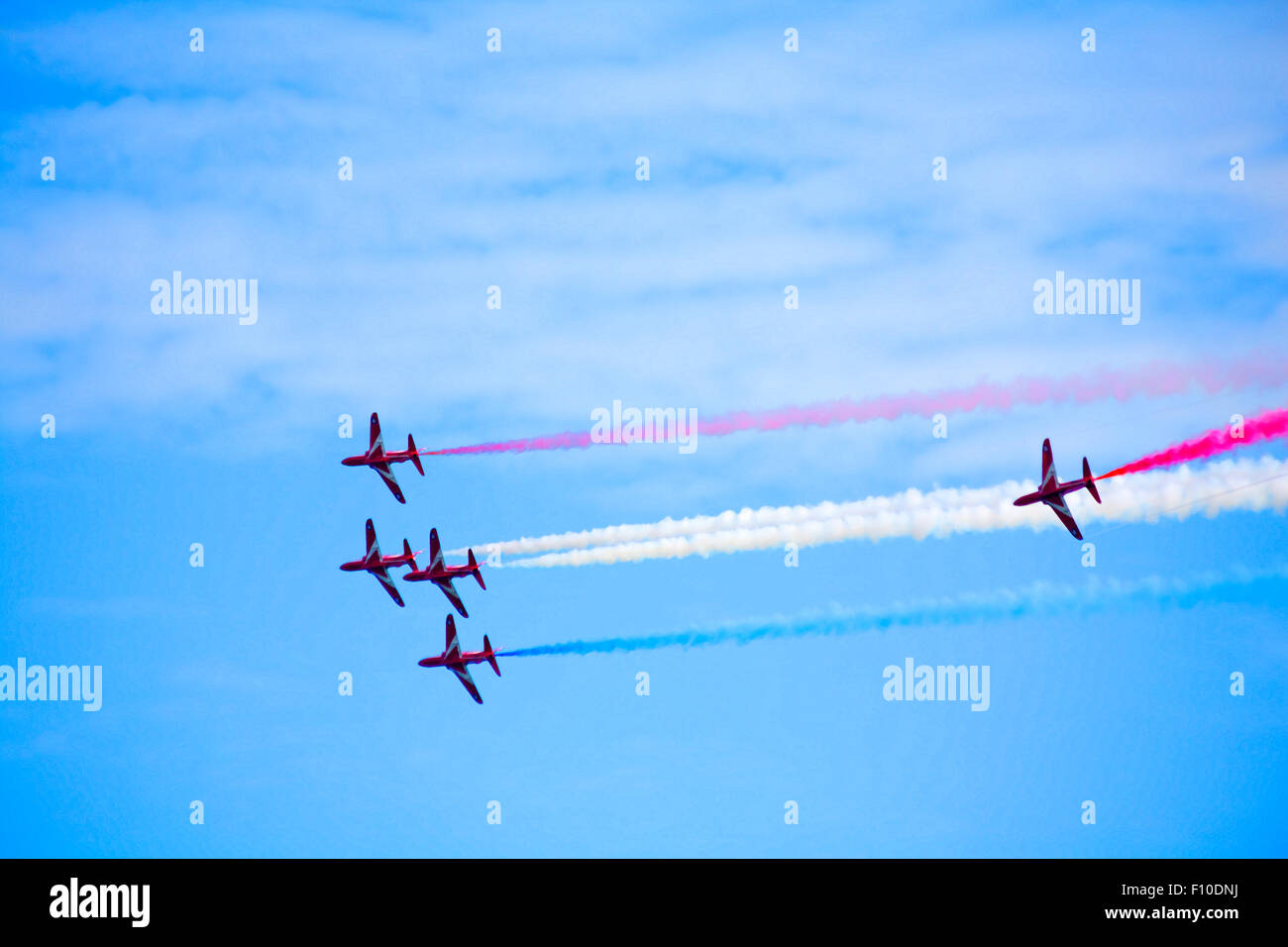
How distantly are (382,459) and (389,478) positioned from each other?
1.96 meters

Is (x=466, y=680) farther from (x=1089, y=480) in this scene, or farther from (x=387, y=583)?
(x=1089, y=480)

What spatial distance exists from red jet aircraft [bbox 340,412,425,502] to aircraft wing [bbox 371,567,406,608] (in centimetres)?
445

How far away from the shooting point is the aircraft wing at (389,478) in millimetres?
105312

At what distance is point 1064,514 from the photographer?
93188 millimetres

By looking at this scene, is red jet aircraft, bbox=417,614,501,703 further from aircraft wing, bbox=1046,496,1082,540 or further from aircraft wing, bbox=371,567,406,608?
aircraft wing, bbox=1046,496,1082,540

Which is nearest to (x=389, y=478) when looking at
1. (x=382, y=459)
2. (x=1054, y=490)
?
(x=382, y=459)

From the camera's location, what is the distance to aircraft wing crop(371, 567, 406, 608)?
109m

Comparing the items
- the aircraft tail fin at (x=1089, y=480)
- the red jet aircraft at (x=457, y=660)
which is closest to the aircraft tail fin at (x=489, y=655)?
the red jet aircraft at (x=457, y=660)

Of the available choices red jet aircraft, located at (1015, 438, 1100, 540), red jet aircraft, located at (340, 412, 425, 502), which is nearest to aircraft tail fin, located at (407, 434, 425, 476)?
red jet aircraft, located at (340, 412, 425, 502)
